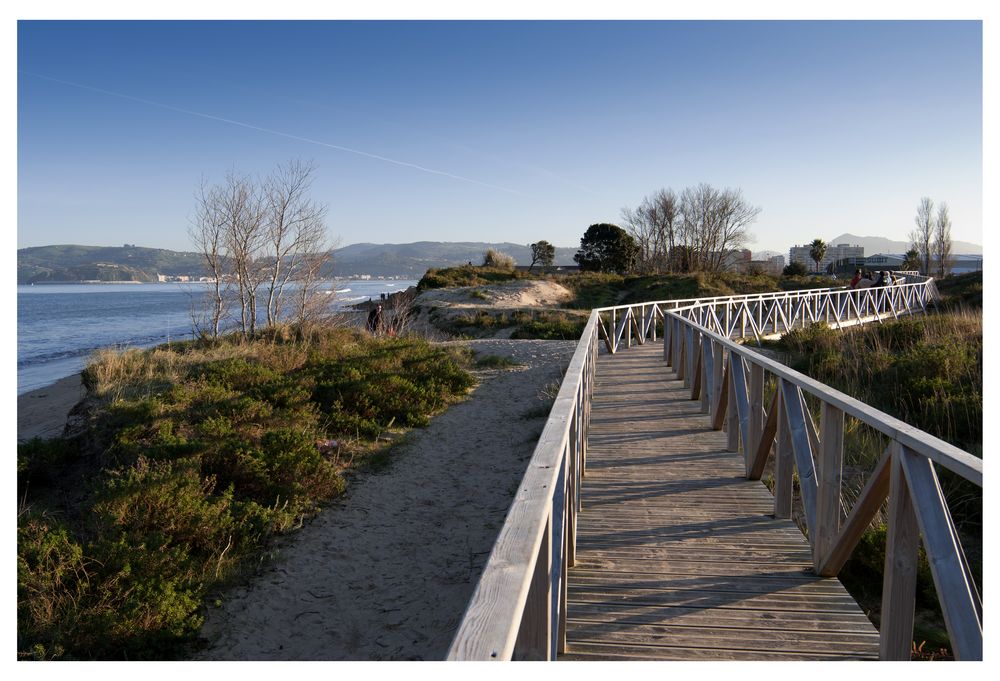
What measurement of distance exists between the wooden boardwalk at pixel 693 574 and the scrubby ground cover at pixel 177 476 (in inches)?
106

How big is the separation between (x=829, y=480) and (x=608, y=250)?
44.4 metres

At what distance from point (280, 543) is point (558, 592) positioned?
3584mm

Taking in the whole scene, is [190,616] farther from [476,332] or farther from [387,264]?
[387,264]

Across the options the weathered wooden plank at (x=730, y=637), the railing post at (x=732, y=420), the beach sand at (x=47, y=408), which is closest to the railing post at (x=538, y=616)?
the weathered wooden plank at (x=730, y=637)

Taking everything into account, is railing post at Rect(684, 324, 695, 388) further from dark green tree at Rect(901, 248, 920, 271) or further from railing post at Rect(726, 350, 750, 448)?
dark green tree at Rect(901, 248, 920, 271)

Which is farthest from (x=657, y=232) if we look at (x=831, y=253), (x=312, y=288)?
(x=831, y=253)

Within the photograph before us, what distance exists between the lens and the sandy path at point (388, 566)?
3.75 m

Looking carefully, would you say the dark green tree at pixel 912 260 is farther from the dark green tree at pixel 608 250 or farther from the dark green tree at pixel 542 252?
the dark green tree at pixel 542 252

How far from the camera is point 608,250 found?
45938 millimetres

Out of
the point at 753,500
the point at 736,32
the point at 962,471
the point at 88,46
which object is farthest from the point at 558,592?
the point at 88,46

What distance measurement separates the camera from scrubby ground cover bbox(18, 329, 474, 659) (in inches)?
146

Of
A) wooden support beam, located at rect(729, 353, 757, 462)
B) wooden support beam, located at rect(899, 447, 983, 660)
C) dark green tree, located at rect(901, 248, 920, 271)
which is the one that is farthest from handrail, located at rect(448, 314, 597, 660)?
dark green tree, located at rect(901, 248, 920, 271)

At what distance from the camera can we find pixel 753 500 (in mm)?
3965

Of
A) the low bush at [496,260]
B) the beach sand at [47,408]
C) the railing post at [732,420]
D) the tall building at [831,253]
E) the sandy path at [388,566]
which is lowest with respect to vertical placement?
the beach sand at [47,408]
